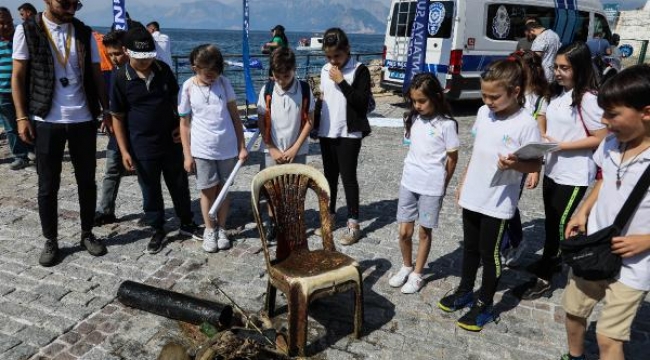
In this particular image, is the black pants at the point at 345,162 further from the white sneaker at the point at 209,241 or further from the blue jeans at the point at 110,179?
the blue jeans at the point at 110,179

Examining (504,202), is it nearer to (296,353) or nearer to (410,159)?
(410,159)

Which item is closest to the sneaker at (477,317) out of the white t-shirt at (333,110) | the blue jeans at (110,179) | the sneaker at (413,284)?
the sneaker at (413,284)

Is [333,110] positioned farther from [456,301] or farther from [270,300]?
[456,301]

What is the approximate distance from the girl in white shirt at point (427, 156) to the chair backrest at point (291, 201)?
0.63m

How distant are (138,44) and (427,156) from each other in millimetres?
2450

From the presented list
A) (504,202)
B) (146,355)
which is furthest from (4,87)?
(504,202)

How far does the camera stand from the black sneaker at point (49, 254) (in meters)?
4.14

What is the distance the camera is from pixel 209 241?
4523 millimetres

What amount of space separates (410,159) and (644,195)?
5.50 ft

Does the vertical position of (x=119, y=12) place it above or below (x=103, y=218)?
above

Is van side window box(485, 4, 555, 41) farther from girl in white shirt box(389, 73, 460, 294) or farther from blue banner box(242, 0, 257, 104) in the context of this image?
girl in white shirt box(389, 73, 460, 294)

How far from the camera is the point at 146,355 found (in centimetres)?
305

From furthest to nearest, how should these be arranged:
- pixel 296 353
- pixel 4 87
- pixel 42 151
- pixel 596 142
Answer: pixel 4 87, pixel 42 151, pixel 596 142, pixel 296 353

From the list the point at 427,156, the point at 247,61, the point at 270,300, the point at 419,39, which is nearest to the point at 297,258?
the point at 270,300
